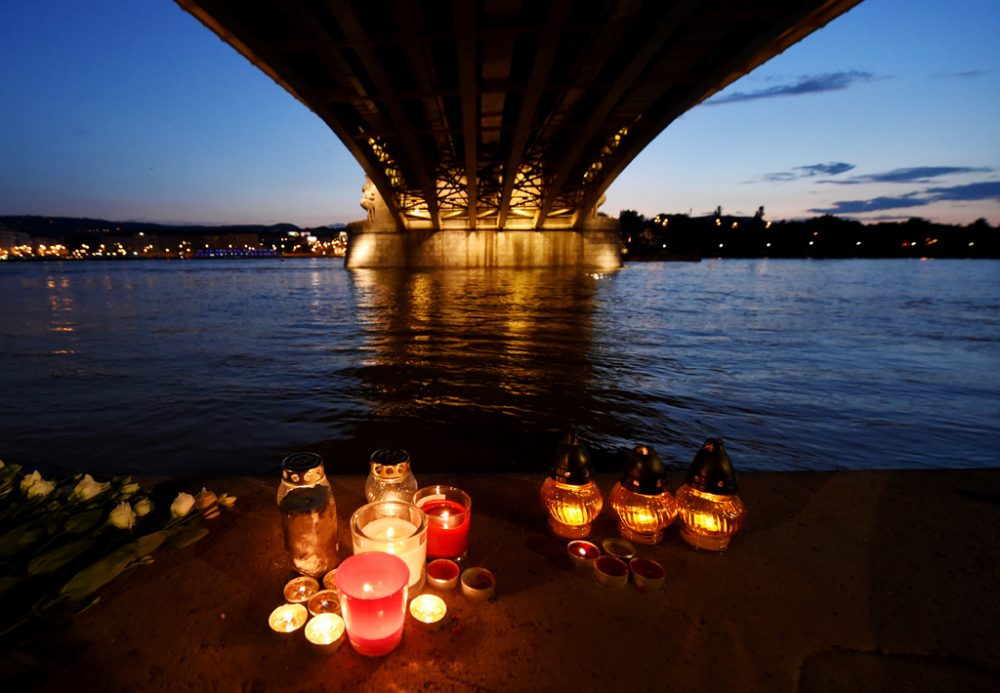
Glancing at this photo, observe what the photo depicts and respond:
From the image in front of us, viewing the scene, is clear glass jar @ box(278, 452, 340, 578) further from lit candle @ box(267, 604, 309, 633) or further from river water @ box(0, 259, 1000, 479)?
river water @ box(0, 259, 1000, 479)

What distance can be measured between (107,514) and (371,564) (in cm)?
115

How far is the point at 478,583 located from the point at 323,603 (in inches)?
20.4

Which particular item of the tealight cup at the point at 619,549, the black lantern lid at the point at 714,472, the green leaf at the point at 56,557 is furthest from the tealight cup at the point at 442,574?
the green leaf at the point at 56,557

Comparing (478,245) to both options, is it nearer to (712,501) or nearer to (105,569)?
(712,501)

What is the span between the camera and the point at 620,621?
143 cm

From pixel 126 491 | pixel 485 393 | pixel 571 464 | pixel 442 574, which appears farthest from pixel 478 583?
pixel 485 393

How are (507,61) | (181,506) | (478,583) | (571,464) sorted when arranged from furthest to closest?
(507,61)
(571,464)
(181,506)
(478,583)

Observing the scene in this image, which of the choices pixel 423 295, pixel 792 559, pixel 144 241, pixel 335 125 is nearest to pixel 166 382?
pixel 792 559

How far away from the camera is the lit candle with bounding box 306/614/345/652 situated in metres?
1.31

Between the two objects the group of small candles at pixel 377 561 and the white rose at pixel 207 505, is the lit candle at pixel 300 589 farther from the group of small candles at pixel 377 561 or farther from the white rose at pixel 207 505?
the white rose at pixel 207 505

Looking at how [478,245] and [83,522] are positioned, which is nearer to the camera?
[83,522]

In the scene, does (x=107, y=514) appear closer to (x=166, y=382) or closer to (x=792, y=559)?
(x=792, y=559)

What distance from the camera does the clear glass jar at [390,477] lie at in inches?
67.0

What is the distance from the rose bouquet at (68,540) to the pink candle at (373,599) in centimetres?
73
